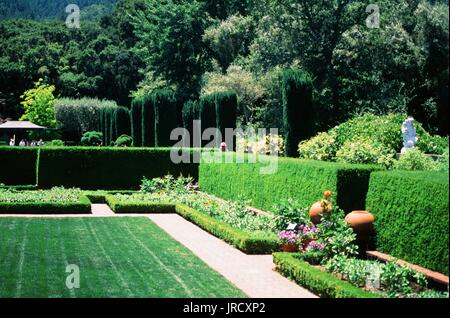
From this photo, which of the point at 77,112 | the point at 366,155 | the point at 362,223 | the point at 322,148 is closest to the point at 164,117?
the point at 322,148

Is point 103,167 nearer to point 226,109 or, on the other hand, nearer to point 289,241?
point 226,109

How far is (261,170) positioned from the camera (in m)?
18.2

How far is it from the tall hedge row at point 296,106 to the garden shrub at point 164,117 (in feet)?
40.9

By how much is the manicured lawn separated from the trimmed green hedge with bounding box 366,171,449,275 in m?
2.97

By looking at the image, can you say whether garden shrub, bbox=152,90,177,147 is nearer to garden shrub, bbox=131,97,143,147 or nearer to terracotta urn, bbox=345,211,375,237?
garden shrub, bbox=131,97,143,147

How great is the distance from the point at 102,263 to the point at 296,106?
1309cm

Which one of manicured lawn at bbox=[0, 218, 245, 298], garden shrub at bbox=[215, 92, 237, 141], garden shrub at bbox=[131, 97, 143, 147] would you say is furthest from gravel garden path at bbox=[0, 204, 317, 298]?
garden shrub at bbox=[131, 97, 143, 147]

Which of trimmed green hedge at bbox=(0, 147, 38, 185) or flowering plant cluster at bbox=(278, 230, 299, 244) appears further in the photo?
trimmed green hedge at bbox=(0, 147, 38, 185)

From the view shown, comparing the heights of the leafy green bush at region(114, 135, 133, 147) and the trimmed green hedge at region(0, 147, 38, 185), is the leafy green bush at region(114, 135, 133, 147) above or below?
above

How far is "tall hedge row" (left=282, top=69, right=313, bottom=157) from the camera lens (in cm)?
2308

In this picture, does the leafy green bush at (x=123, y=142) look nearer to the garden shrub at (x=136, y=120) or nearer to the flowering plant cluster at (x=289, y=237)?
the garden shrub at (x=136, y=120)

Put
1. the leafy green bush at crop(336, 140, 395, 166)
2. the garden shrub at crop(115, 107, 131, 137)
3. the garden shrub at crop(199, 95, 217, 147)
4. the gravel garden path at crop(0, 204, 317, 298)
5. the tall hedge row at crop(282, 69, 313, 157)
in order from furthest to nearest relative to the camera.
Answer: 1. the garden shrub at crop(115, 107, 131, 137)
2. the garden shrub at crop(199, 95, 217, 147)
3. the tall hedge row at crop(282, 69, 313, 157)
4. the leafy green bush at crop(336, 140, 395, 166)
5. the gravel garden path at crop(0, 204, 317, 298)
